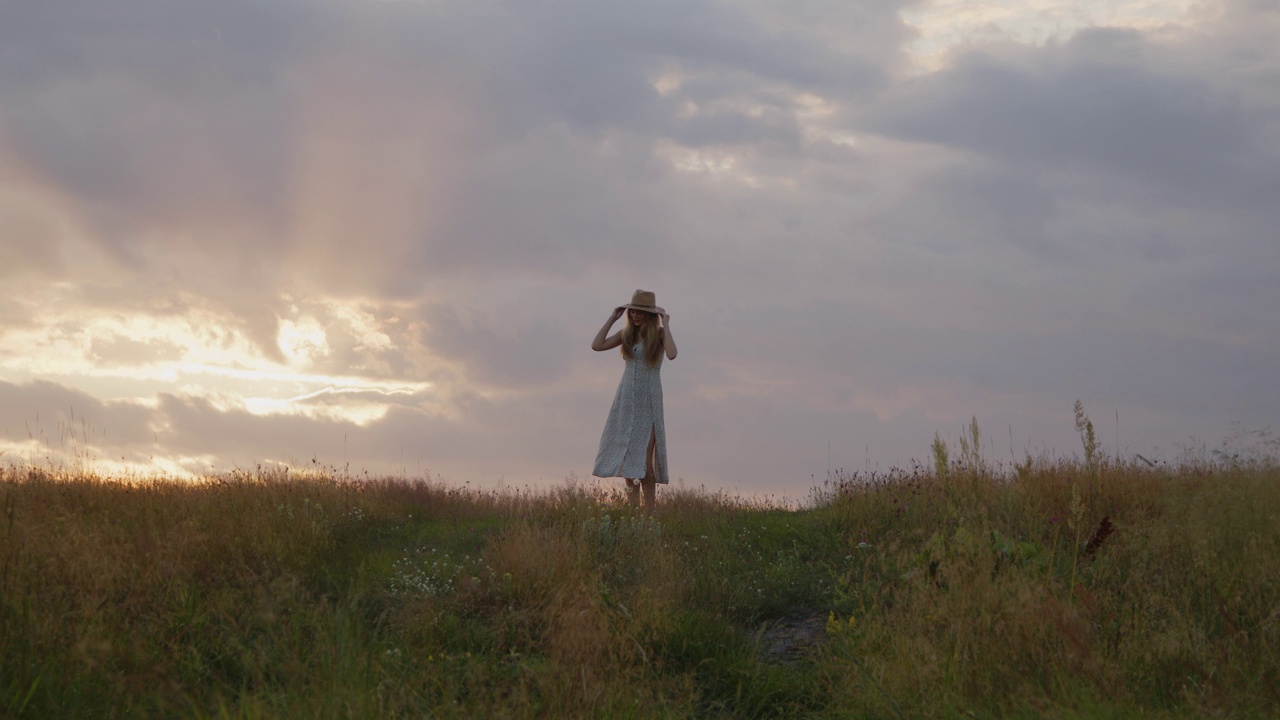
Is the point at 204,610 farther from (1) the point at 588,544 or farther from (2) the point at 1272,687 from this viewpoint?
(2) the point at 1272,687

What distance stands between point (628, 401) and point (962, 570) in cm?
610

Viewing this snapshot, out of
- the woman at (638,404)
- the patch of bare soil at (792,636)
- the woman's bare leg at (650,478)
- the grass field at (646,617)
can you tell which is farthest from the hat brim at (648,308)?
the patch of bare soil at (792,636)

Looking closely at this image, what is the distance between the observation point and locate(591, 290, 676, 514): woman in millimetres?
11344

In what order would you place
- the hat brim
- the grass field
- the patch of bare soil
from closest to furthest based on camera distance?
1. the grass field
2. the patch of bare soil
3. the hat brim

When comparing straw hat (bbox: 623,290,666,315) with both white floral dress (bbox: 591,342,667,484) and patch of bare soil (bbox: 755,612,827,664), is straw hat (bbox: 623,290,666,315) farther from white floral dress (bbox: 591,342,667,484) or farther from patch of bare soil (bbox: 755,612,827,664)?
patch of bare soil (bbox: 755,612,827,664)

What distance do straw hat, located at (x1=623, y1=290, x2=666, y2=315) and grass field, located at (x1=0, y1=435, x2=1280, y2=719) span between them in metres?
2.92

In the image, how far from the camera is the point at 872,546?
9156mm

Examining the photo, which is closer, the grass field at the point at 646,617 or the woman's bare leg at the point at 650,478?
the grass field at the point at 646,617

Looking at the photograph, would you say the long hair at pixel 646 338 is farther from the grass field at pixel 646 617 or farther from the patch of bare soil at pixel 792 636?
the patch of bare soil at pixel 792 636

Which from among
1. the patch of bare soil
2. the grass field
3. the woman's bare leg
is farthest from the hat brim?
the patch of bare soil

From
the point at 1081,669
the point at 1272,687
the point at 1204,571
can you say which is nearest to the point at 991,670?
the point at 1081,669

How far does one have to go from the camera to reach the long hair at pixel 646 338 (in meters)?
11.4

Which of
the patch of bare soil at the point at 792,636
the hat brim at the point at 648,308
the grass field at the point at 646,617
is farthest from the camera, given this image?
the hat brim at the point at 648,308

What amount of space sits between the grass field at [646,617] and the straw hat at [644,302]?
9.56 ft
